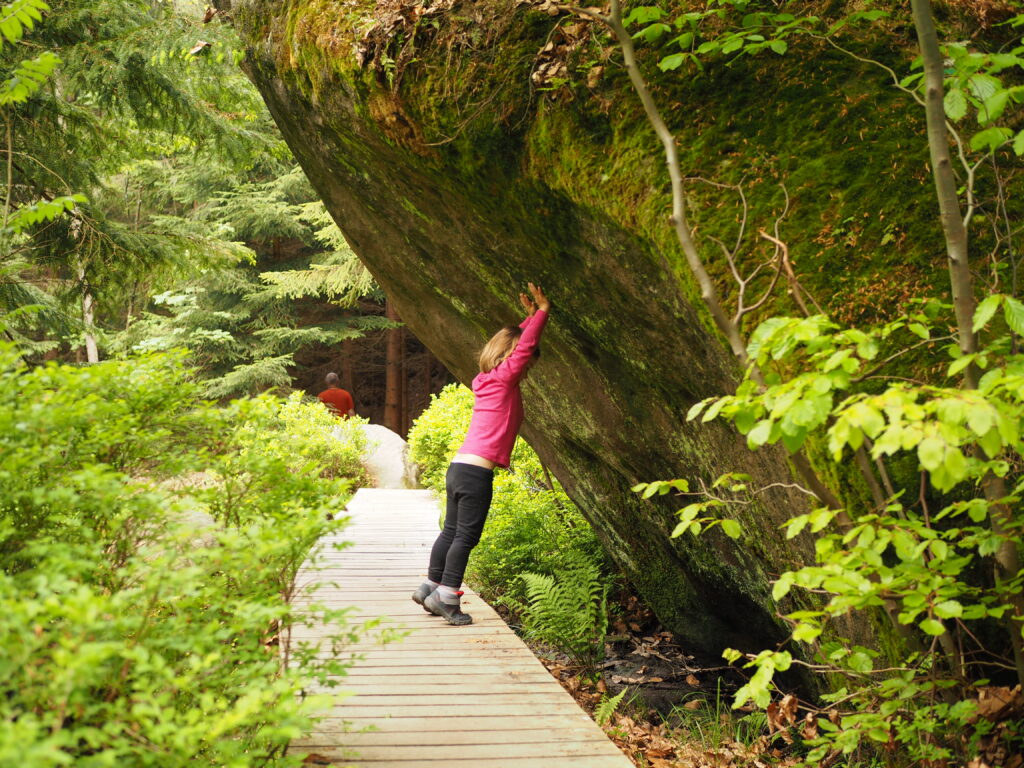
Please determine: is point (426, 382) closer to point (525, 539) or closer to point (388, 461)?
point (388, 461)

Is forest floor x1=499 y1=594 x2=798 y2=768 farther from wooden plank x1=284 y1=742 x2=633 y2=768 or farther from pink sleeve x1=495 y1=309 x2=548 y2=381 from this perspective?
pink sleeve x1=495 y1=309 x2=548 y2=381

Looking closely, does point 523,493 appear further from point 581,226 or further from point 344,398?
point 344,398

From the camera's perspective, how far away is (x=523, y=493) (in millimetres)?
9242

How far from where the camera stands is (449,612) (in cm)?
571

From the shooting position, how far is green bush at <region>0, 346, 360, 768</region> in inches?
72.7

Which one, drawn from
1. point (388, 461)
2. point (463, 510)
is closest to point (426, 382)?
point (388, 461)

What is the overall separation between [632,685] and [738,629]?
1113 millimetres

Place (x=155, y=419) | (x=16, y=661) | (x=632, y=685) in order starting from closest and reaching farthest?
(x=16, y=661), (x=155, y=419), (x=632, y=685)

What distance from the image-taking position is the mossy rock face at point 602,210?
3531 mm

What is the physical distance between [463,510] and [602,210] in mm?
2504

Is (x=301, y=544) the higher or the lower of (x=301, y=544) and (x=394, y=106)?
the lower

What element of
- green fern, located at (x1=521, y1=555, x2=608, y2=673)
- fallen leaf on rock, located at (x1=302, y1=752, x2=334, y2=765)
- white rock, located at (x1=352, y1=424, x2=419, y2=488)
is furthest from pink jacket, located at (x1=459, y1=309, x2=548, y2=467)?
white rock, located at (x1=352, y1=424, x2=419, y2=488)

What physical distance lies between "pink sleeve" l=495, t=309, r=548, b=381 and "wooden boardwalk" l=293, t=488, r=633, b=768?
4.82ft

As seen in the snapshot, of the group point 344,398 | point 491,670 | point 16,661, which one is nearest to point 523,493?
point 491,670
